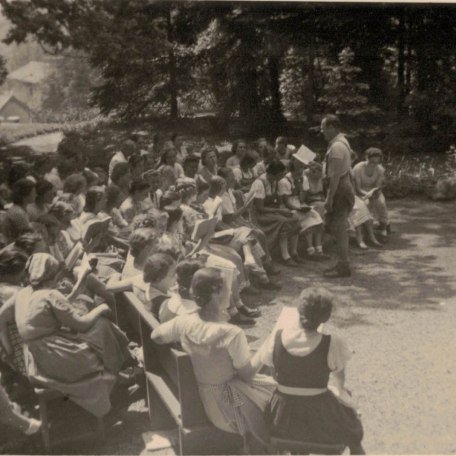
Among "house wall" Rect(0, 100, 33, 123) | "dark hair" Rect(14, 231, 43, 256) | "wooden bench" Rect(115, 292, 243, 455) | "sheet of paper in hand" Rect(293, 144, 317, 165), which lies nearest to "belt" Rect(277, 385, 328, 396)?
"wooden bench" Rect(115, 292, 243, 455)

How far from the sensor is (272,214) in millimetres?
8102

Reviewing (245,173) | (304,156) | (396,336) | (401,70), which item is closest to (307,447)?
(396,336)

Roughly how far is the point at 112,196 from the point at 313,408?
4.04 m

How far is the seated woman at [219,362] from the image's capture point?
3.57 meters

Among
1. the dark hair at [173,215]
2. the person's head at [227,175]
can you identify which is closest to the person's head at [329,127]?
the person's head at [227,175]

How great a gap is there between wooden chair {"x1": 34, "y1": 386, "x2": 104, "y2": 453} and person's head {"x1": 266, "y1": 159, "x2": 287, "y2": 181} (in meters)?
4.46

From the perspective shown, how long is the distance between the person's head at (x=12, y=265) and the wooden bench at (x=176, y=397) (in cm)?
76

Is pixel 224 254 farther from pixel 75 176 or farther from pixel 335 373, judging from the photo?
pixel 335 373

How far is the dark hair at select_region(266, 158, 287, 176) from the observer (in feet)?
25.9

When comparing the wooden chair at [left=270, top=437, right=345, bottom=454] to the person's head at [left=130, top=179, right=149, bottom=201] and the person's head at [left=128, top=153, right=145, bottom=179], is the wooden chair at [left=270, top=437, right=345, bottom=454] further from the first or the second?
the person's head at [left=128, top=153, right=145, bottom=179]

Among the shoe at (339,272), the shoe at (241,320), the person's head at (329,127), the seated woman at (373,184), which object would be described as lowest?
the shoe at (339,272)

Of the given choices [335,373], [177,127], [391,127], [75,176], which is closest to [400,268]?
[75,176]

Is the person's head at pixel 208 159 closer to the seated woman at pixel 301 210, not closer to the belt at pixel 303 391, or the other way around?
the seated woman at pixel 301 210

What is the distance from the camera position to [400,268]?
810cm
